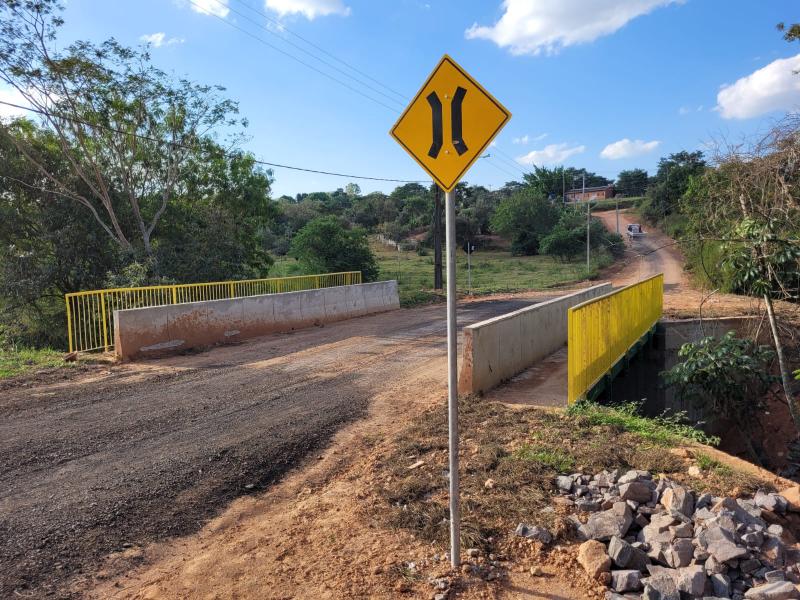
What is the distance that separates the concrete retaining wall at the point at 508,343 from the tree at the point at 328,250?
1731cm

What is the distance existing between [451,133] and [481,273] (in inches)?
1526

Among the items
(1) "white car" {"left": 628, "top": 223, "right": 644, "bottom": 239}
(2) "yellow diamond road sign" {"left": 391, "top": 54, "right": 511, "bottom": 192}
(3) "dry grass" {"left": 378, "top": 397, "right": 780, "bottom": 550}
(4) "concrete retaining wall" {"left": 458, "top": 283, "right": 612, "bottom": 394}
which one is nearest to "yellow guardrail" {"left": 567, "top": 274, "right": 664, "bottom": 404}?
(3) "dry grass" {"left": 378, "top": 397, "right": 780, "bottom": 550}

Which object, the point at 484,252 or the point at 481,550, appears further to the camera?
the point at 484,252

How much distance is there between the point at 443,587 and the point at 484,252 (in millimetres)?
62296

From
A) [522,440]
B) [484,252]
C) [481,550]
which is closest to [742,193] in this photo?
[522,440]

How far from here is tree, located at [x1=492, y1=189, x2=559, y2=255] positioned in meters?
61.1

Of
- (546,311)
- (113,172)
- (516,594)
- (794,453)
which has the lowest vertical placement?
(794,453)

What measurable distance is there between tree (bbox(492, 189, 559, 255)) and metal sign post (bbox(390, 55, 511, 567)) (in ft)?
191

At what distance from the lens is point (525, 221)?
62000 millimetres

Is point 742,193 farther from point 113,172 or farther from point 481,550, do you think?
point 113,172

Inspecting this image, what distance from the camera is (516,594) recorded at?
129 inches

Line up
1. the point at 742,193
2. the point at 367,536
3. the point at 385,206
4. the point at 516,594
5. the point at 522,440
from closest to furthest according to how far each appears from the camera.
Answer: the point at 516,594
the point at 367,536
the point at 522,440
the point at 742,193
the point at 385,206

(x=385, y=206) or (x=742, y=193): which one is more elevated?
(x=385, y=206)

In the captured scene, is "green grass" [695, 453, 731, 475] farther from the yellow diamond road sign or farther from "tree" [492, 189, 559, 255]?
"tree" [492, 189, 559, 255]
